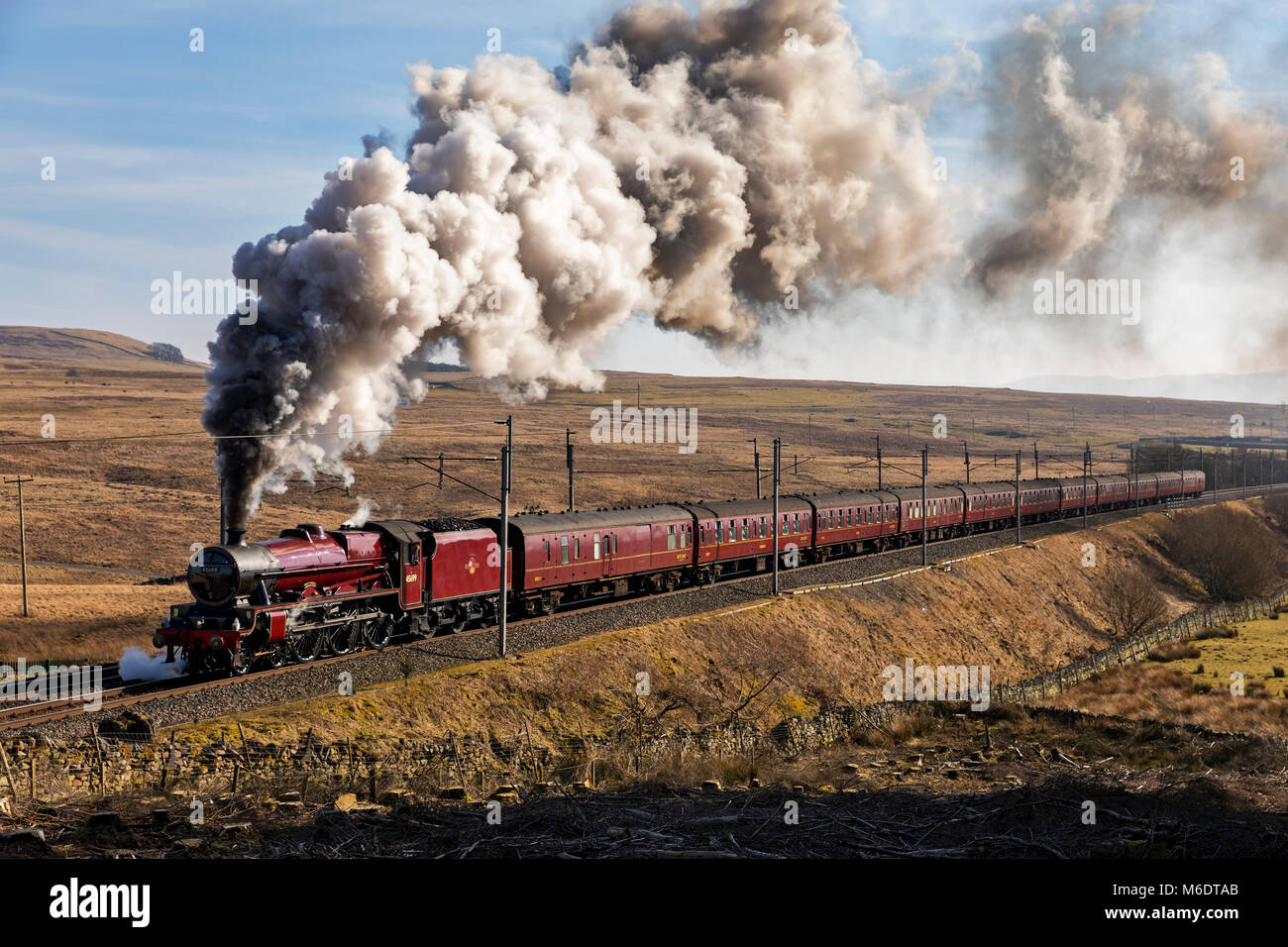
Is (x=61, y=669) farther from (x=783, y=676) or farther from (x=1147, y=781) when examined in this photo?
(x=1147, y=781)

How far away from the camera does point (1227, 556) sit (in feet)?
220

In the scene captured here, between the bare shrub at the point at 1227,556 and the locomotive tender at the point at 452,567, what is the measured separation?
25085 millimetres

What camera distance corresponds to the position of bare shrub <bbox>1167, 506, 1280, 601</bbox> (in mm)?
66000

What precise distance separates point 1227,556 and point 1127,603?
18127 mm

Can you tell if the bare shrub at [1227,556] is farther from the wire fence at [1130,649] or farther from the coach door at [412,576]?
the coach door at [412,576]

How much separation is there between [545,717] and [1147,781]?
13.7 m

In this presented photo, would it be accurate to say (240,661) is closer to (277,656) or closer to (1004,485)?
(277,656)

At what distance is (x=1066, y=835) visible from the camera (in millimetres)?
12984

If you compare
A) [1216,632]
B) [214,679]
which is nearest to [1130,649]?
[1216,632]

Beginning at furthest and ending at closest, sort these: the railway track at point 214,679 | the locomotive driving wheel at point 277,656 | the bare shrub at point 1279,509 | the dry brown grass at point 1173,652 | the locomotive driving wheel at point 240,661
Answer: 1. the bare shrub at point 1279,509
2. the dry brown grass at point 1173,652
3. the locomotive driving wheel at point 277,656
4. the locomotive driving wheel at point 240,661
5. the railway track at point 214,679

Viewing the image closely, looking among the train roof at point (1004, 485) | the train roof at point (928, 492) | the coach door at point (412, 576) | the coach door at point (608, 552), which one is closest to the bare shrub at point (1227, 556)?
the train roof at point (1004, 485)

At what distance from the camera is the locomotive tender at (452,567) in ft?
77.3

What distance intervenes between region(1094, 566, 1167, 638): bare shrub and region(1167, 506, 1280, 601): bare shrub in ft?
22.4

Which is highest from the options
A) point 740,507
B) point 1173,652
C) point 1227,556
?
point 740,507
